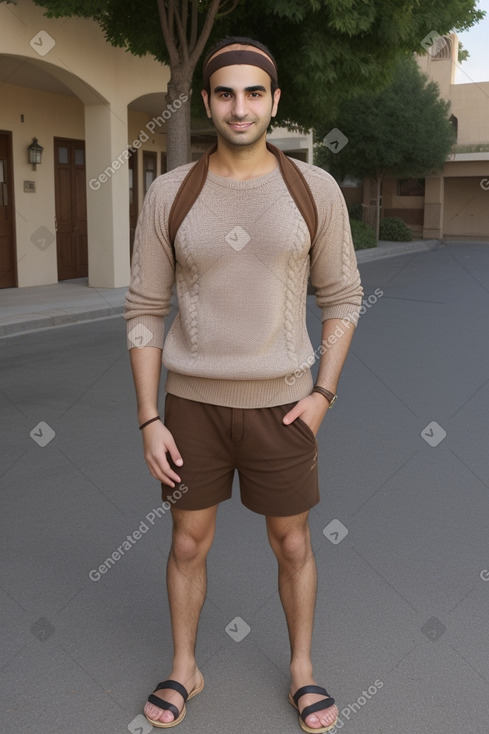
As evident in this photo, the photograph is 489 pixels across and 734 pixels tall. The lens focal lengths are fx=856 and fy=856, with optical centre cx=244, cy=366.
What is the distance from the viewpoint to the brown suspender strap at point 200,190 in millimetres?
2447

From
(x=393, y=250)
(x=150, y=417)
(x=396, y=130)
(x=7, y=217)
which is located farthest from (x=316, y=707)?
(x=396, y=130)

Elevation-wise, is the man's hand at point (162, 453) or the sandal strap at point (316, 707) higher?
the man's hand at point (162, 453)

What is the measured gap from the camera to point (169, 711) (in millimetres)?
2680

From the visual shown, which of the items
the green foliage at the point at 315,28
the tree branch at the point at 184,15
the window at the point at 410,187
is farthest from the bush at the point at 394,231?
the tree branch at the point at 184,15

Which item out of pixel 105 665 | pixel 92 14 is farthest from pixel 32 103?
pixel 105 665

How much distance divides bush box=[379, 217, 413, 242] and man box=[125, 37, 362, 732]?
3271cm

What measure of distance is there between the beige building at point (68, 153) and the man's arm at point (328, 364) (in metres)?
11.7

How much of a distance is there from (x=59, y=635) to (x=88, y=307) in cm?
994

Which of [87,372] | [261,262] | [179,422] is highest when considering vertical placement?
[261,262]

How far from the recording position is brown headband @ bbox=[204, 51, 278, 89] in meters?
2.39

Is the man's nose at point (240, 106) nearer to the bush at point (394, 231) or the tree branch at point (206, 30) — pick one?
the tree branch at point (206, 30)

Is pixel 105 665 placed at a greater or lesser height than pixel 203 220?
lesser

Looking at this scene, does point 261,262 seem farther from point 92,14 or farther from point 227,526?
point 92,14

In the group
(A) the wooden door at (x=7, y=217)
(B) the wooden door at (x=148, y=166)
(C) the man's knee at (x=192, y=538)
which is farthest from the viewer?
(B) the wooden door at (x=148, y=166)
